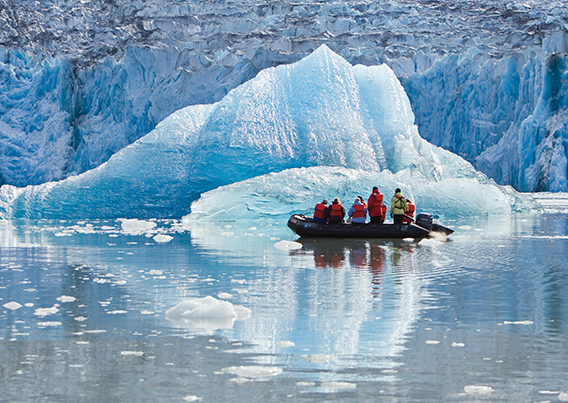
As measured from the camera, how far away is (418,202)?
50.2 ft

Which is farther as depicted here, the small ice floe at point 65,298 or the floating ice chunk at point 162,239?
the floating ice chunk at point 162,239

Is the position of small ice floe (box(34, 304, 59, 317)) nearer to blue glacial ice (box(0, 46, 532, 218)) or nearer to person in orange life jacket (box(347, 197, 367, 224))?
person in orange life jacket (box(347, 197, 367, 224))

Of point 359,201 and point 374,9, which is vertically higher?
Result: point 374,9

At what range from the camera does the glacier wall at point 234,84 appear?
85.8ft

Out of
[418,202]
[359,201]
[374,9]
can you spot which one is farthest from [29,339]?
[374,9]

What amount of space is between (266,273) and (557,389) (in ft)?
13.6

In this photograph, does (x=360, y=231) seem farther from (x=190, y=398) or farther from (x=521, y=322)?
(x=190, y=398)

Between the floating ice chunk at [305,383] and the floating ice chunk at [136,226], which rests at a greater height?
the floating ice chunk at [136,226]

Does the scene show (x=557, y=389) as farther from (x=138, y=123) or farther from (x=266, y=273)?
(x=138, y=123)

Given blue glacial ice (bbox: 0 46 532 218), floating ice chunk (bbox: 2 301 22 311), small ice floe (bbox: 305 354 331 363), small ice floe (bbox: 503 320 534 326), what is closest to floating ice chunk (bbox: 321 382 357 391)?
small ice floe (bbox: 305 354 331 363)

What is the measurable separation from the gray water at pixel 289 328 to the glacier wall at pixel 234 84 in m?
17.4

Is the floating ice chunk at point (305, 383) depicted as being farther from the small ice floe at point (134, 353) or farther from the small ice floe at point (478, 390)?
the small ice floe at point (134, 353)

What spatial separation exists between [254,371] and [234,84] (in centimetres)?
2302

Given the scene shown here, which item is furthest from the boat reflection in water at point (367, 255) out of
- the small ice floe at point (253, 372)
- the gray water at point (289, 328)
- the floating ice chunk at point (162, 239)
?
the small ice floe at point (253, 372)
